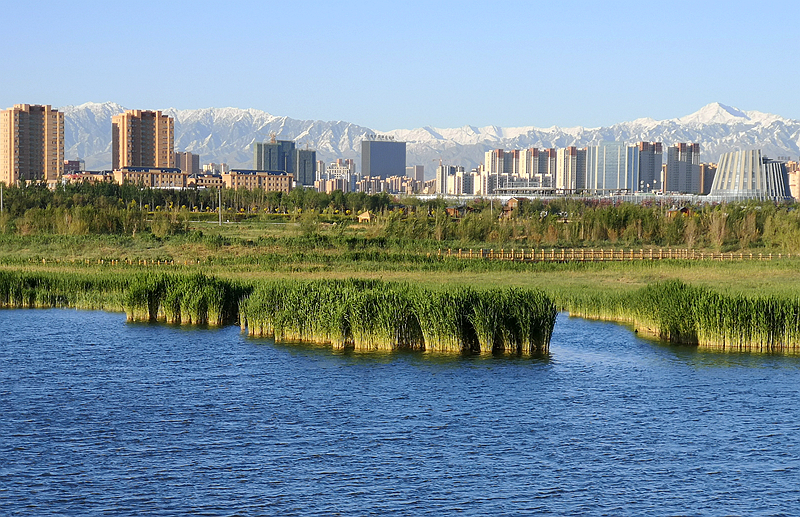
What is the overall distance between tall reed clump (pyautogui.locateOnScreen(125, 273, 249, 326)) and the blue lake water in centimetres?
452

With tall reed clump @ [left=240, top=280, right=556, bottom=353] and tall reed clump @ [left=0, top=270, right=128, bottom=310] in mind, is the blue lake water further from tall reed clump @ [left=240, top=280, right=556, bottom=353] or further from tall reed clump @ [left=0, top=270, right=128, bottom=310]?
tall reed clump @ [left=0, top=270, right=128, bottom=310]

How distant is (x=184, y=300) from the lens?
36781mm

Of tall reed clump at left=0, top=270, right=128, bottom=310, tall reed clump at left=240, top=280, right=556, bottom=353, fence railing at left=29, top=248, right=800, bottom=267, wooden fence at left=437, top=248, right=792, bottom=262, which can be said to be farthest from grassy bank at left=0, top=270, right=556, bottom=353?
wooden fence at left=437, top=248, right=792, bottom=262

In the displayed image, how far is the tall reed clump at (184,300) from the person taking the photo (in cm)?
3684

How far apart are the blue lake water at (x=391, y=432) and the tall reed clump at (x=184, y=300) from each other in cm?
452

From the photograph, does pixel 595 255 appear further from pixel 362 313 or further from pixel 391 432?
pixel 391 432

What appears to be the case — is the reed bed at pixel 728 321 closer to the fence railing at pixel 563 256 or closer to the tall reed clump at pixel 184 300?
the tall reed clump at pixel 184 300

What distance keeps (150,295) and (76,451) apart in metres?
18.8

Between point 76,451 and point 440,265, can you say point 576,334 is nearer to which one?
point 76,451

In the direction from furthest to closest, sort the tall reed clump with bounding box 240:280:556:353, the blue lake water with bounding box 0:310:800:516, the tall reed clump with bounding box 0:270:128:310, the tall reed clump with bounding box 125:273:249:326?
the tall reed clump with bounding box 0:270:128:310 < the tall reed clump with bounding box 125:273:249:326 < the tall reed clump with bounding box 240:280:556:353 < the blue lake water with bounding box 0:310:800:516

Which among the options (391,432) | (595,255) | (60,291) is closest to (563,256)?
(595,255)

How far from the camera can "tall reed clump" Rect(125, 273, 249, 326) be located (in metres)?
36.8

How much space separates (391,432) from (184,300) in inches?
683

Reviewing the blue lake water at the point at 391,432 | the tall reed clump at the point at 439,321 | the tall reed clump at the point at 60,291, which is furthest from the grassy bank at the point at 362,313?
the tall reed clump at the point at 60,291
